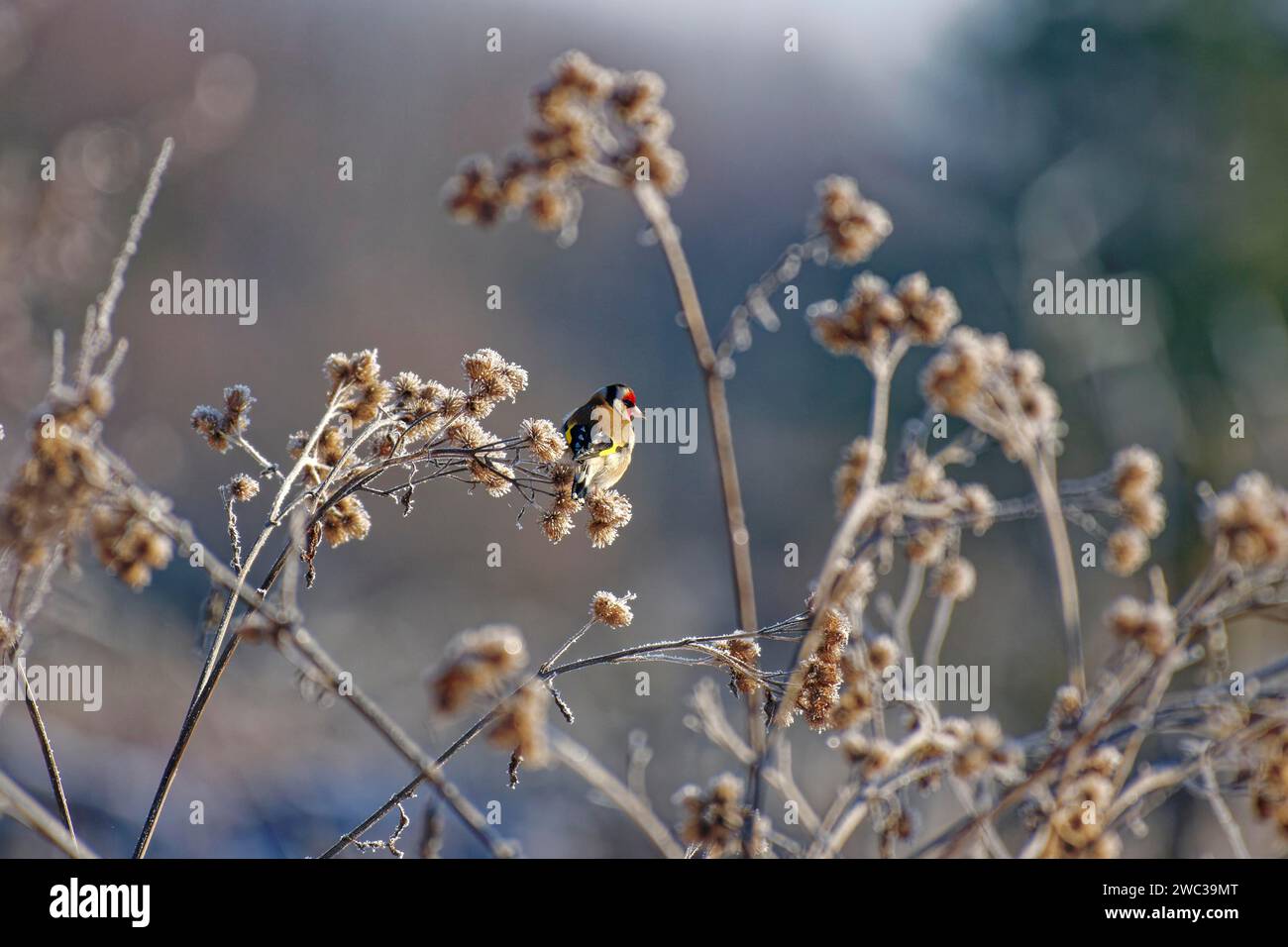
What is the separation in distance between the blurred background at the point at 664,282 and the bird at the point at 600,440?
3635 millimetres

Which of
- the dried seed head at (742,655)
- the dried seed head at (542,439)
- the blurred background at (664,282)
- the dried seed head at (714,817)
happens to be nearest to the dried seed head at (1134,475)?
the dried seed head at (742,655)

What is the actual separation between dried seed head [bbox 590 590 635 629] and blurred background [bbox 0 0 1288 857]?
14.2ft

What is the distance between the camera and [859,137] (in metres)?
9.98

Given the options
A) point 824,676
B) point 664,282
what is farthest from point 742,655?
point 664,282

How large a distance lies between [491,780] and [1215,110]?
8.31m

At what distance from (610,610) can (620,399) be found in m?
1.05

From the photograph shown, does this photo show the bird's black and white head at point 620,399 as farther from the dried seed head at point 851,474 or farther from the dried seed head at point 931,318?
the dried seed head at point 931,318

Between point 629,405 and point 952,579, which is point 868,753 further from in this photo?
point 629,405

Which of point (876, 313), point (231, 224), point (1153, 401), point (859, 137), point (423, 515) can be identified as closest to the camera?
point (876, 313)

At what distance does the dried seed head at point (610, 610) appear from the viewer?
1310 millimetres

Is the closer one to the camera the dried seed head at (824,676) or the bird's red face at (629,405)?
the dried seed head at (824,676)
